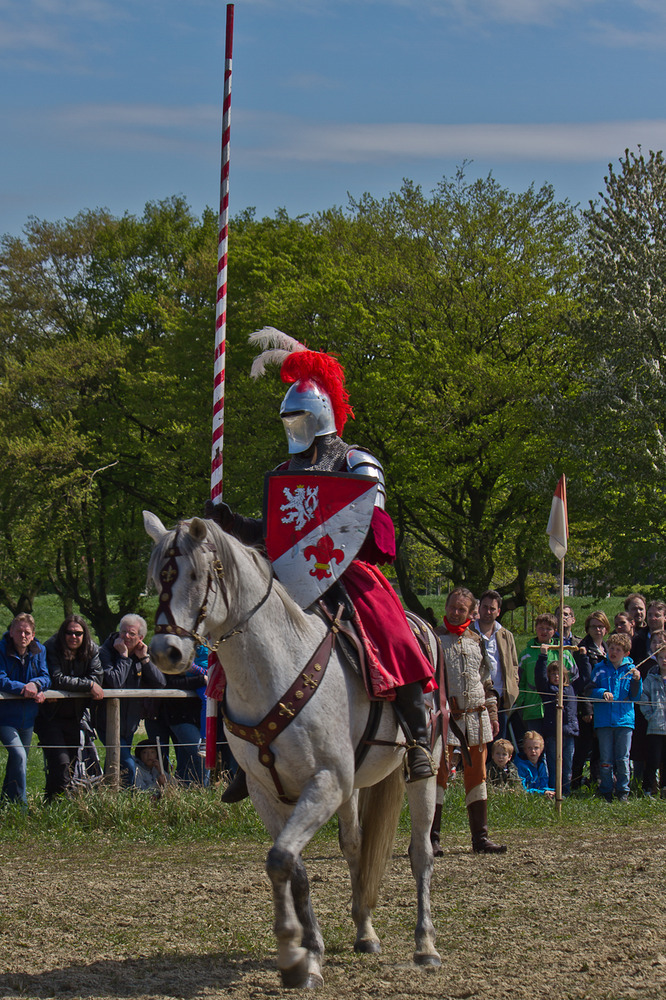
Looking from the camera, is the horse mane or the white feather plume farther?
the white feather plume

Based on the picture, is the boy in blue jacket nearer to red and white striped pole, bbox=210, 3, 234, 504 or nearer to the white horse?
red and white striped pole, bbox=210, 3, 234, 504

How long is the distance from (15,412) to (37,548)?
13.0 ft

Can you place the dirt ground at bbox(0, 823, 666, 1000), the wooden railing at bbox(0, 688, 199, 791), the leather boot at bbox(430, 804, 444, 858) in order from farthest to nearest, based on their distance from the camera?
the wooden railing at bbox(0, 688, 199, 791) < the leather boot at bbox(430, 804, 444, 858) < the dirt ground at bbox(0, 823, 666, 1000)

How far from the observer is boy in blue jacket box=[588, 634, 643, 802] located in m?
11.4

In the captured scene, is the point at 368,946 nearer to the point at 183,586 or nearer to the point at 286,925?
the point at 286,925

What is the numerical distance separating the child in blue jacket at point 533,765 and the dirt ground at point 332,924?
285 centimetres

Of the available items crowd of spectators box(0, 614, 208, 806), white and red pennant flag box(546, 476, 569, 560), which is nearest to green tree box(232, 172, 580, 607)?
white and red pennant flag box(546, 476, 569, 560)

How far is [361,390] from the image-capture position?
25953 millimetres

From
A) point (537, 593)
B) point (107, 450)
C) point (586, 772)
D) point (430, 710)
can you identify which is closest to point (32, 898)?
point (430, 710)

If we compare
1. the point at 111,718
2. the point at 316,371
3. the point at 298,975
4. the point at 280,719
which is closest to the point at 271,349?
the point at 316,371

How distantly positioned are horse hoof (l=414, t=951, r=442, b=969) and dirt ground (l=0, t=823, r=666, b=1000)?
5cm

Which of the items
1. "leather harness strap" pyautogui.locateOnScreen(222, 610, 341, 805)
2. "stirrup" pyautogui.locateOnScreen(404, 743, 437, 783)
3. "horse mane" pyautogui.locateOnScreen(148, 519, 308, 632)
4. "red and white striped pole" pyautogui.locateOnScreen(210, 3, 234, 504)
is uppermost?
"red and white striped pole" pyautogui.locateOnScreen(210, 3, 234, 504)

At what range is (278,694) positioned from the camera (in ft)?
16.4

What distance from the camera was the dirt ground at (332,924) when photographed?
5094 millimetres
